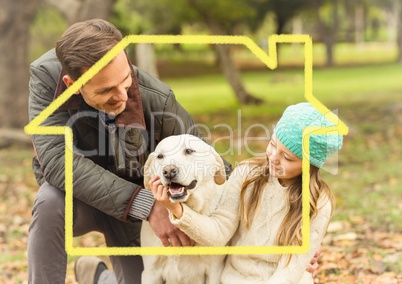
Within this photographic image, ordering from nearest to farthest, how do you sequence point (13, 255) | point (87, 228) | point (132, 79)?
point (132, 79) < point (87, 228) < point (13, 255)

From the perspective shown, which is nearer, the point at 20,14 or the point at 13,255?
the point at 13,255

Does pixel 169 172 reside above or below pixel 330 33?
above

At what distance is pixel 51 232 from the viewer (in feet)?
10.5

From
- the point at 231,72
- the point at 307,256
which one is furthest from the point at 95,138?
the point at 231,72

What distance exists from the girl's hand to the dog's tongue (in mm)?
28

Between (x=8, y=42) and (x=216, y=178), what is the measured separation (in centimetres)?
892

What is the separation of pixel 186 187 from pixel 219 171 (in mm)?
260

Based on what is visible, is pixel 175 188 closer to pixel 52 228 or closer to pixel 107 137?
pixel 107 137

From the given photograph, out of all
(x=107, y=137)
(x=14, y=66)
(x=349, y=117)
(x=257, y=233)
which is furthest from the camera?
(x=349, y=117)

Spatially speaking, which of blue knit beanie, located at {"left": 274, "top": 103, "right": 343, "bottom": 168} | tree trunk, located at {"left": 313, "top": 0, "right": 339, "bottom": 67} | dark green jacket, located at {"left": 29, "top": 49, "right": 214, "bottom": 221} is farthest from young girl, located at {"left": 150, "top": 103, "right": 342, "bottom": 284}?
tree trunk, located at {"left": 313, "top": 0, "right": 339, "bottom": 67}

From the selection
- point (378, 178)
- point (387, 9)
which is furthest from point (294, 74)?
A: point (378, 178)

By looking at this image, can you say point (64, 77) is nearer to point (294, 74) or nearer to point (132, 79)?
point (132, 79)

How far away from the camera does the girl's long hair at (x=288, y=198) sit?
2922mm

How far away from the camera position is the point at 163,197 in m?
2.71
